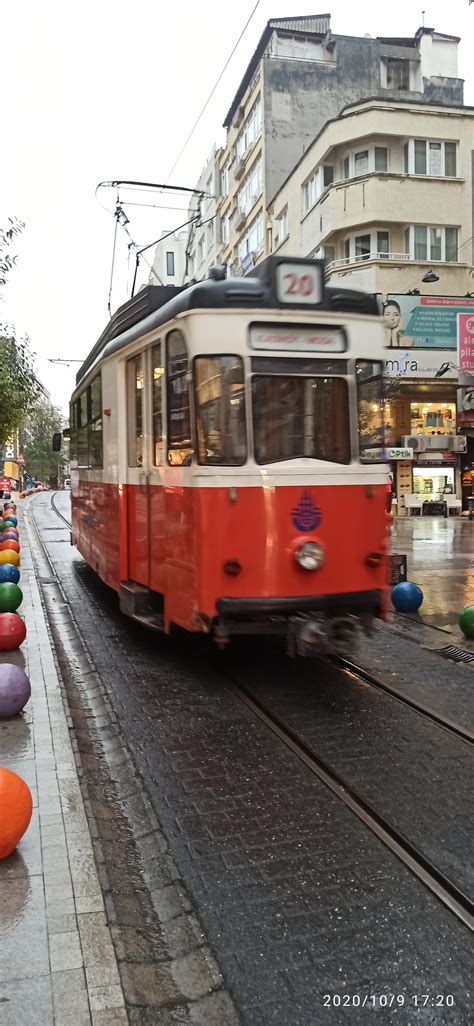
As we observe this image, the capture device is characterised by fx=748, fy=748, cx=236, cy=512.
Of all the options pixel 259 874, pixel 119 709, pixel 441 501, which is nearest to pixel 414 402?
pixel 441 501

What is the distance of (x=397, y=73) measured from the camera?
127ft

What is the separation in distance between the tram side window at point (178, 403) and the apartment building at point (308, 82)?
32011 millimetres

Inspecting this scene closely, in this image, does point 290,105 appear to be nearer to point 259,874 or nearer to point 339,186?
point 339,186

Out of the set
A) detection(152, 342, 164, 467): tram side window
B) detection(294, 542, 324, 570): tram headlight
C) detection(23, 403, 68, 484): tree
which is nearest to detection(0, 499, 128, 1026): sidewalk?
detection(294, 542, 324, 570): tram headlight

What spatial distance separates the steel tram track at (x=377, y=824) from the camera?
3.37m

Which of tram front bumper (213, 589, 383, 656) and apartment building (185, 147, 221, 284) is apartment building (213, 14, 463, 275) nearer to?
apartment building (185, 147, 221, 284)

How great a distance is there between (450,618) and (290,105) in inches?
1411

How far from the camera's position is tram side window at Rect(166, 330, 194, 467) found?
616 centimetres

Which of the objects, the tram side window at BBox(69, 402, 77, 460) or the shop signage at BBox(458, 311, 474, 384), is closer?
the tram side window at BBox(69, 402, 77, 460)

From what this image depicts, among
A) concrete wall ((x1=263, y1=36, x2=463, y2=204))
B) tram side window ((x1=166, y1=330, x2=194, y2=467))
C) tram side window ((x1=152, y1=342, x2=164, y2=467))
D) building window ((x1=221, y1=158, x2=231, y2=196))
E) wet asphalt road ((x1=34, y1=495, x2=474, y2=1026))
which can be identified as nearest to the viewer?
wet asphalt road ((x1=34, y1=495, x2=474, y2=1026))

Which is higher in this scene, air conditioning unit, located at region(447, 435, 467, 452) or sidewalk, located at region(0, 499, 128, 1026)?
air conditioning unit, located at region(447, 435, 467, 452)

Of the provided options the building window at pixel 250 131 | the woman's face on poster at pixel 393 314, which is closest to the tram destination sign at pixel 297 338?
the woman's face on poster at pixel 393 314

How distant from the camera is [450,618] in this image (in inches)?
378

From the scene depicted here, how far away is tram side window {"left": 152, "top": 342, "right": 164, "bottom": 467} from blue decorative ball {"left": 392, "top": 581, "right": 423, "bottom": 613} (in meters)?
4.27
